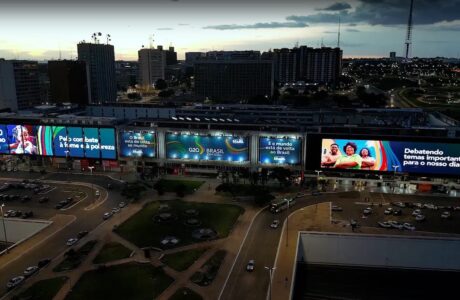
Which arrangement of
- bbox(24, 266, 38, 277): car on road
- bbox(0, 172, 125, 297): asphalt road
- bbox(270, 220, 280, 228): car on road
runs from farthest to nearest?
bbox(270, 220, 280, 228): car on road
bbox(0, 172, 125, 297): asphalt road
bbox(24, 266, 38, 277): car on road

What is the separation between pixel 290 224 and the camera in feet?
202

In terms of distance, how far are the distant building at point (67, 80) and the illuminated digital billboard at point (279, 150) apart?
398ft

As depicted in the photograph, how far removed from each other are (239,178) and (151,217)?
23609 mm

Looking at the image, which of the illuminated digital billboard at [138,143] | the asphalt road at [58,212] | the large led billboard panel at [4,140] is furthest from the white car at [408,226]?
the large led billboard panel at [4,140]

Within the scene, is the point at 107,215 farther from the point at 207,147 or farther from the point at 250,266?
the point at 250,266

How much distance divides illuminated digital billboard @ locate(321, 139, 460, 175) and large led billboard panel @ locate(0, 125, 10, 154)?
7094 centimetres

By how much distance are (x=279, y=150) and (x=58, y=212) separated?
139 ft

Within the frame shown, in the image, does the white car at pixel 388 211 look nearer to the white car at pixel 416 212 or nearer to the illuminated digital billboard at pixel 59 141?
the white car at pixel 416 212

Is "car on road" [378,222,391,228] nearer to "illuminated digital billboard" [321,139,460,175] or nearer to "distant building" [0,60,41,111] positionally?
"illuminated digital billboard" [321,139,460,175]

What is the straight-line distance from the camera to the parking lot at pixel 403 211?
2410 inches

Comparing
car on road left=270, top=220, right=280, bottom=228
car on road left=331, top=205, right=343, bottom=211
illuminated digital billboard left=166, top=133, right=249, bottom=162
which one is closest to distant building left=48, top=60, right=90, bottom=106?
illuminated digital billboard left=166, top=133, right=249, bottom=162

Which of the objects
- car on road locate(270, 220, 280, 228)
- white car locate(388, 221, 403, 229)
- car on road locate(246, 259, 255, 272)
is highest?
white car locate(388, 221, 403, 229)

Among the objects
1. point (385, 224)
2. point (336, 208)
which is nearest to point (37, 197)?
point (336, 208)

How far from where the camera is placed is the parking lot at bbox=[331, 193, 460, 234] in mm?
61219
